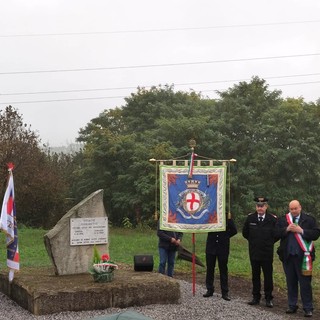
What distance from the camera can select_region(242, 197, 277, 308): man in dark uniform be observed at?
8.39 meters

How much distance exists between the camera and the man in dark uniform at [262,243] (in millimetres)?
8391

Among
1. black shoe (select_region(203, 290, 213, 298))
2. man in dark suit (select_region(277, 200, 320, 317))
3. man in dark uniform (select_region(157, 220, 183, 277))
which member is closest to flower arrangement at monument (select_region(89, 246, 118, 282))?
man in dark uniform (select_region(157, 220, 183, 277))

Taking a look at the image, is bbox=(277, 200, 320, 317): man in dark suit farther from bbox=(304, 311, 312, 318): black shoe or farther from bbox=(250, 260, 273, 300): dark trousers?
bbox=(250, 260, 273, 300): dark trousers

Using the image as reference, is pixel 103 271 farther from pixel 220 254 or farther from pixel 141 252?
pixel 141 252

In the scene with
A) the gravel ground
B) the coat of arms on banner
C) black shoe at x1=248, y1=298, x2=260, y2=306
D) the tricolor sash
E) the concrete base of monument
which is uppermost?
the coat of arms on banner

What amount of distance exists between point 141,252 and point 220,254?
716cm

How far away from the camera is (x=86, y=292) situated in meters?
7.78

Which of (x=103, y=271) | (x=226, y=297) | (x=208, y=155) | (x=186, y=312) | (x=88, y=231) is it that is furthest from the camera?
(x=208, y=155)

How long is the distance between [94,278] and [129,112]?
26556mm

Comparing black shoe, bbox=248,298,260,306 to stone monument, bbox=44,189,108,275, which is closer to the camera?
black shoe, bbox=248,298,260,306

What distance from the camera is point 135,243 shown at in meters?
17.6

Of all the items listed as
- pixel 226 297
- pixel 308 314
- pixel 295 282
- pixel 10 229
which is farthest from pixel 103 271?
pixel 308 314

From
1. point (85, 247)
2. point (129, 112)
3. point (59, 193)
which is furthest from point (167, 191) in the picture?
point (129, 112)

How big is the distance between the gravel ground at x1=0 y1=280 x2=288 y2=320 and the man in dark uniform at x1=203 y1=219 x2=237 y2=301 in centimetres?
27
